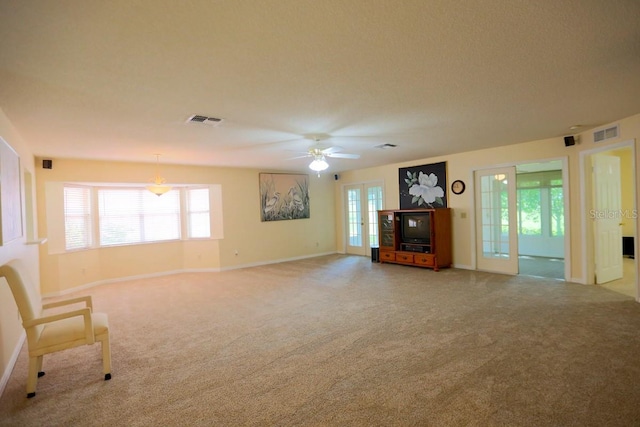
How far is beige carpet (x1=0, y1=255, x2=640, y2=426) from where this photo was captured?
2.17 m

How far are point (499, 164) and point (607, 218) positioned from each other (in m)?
1.81

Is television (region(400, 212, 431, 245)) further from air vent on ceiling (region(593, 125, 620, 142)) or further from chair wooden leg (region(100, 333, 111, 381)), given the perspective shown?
chair wooden leg (region(100, 333, 111, 381))

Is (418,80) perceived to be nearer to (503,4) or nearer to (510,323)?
(503,4)

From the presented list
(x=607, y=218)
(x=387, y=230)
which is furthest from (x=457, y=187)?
(x=607, y=218)

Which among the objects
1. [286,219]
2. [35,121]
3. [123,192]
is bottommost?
[286,219]

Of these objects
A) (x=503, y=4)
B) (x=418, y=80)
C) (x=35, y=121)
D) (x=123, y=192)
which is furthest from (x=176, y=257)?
(x=503, y=4)

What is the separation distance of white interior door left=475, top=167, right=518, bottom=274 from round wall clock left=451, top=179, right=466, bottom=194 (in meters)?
0.26

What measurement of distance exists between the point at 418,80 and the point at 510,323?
277cm

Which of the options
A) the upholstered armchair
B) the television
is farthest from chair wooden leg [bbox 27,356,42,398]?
the television

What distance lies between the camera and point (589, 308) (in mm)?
3977

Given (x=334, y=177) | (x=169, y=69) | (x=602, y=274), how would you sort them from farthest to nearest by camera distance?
1. (x=334, y=177)
2. (x=602, y=274)
3. (x=169, y=69)

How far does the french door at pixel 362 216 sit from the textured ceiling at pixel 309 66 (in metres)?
4.21

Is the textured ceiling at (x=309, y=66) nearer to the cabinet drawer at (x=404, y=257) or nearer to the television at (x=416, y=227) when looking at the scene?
the television at (x=416, y=227)

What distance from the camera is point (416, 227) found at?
6934 mm
